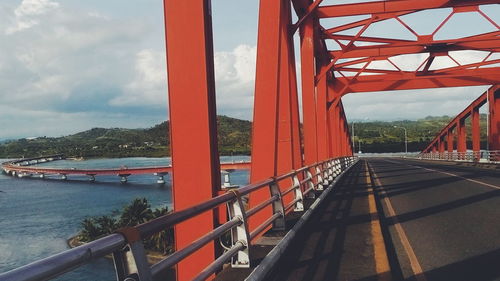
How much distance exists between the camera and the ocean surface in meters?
54.3

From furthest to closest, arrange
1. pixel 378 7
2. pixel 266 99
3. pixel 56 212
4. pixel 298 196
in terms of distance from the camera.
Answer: pixel 56 212 < pixel 378 7 < pixel 298 196 < pixel 266 99

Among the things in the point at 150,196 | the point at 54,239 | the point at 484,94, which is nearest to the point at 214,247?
the point at 484,94

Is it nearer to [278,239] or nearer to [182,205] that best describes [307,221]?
[278,239]

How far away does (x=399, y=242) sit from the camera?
24.9ft

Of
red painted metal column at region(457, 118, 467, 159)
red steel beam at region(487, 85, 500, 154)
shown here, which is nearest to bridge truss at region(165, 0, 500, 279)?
red steel beam at region(487, 85, 500, 154)

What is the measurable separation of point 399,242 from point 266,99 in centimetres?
387

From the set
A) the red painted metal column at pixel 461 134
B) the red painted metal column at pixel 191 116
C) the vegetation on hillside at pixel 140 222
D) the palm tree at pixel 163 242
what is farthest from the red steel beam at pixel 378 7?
the red painted metal column at pixel 461 134

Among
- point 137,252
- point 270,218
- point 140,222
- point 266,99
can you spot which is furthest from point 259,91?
point 140,222

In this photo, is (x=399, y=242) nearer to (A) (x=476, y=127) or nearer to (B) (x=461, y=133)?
(A) (x=476, y=127)

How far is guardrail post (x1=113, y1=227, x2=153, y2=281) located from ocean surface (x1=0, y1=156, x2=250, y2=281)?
261cm

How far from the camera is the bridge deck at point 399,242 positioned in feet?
18.5

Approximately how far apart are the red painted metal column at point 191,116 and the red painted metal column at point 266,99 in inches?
133

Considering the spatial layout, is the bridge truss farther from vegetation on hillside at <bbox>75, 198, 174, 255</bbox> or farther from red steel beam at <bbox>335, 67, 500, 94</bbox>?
vegetation on hillside at <bbox>75, 198, 174, 255</bbox>

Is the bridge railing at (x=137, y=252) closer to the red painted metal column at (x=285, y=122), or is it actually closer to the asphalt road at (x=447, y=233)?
the asphalt road at (x=447, y=233)
